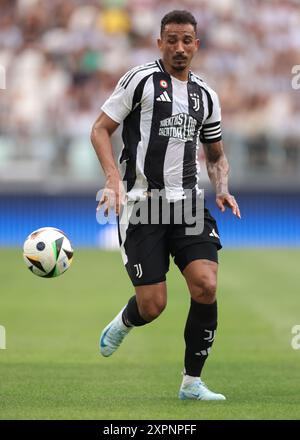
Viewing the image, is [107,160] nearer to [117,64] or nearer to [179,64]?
[179,64]

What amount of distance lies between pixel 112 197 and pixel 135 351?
11.6 feet

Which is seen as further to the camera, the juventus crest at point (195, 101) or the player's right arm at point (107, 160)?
the juventus crest at point (195, 101)

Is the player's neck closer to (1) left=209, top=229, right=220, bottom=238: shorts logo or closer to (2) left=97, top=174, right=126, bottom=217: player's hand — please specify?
(2) left=97, top=174, right=126, bottom=217: player's hand

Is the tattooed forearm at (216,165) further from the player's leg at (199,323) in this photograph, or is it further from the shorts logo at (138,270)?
the shorts logo at (138,270)

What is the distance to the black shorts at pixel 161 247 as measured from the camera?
23.9 ft

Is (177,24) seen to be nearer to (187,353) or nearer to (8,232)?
(187,353)

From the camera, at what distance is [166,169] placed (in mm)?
7469

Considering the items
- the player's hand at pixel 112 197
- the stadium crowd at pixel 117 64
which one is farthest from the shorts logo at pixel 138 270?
the stadium crowd at pixel 117 64

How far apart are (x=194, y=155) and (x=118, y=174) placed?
0.62 meters

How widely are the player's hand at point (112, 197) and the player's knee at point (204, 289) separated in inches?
27.7

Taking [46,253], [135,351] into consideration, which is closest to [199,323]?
[46,253]

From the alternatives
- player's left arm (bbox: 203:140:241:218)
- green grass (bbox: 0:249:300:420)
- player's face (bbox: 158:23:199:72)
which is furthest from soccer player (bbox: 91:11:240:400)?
green grass (bbox: 0:249:300:420)

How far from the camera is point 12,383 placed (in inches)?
313

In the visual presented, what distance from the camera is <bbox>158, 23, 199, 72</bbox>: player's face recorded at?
7297 mm
